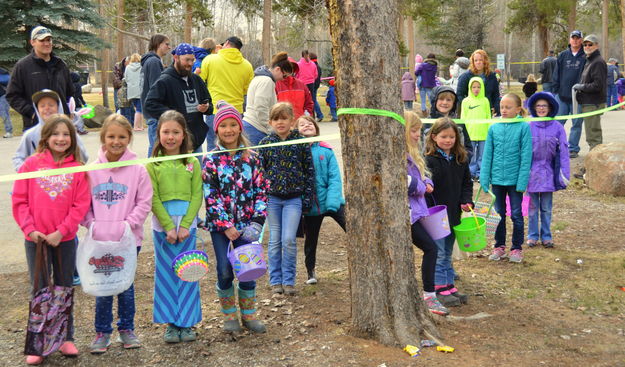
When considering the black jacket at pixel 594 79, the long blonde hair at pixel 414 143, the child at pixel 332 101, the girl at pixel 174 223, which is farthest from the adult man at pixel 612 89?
the girl at pixel 174 223

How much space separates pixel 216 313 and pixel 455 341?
1.88 meters

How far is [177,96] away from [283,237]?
2300 millimetres

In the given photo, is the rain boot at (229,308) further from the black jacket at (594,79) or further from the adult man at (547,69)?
the adult man at (547,69)

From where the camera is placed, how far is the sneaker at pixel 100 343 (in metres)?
4.50

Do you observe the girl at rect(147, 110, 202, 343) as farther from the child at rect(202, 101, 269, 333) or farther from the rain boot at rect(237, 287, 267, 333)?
the rain boot at rect(237, 287, 267, 333)

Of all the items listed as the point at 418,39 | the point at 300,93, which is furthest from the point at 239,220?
the point at 418,39

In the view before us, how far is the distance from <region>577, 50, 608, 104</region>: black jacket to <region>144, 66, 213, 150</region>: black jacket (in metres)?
7.29

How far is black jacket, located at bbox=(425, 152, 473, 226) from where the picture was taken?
219 inches

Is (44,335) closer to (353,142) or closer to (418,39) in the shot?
(353,142)

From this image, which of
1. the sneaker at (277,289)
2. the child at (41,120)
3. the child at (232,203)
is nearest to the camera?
the child at (232,203)

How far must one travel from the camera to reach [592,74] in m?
11.6

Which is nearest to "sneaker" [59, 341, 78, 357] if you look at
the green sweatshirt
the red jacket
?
the green sweatshirt

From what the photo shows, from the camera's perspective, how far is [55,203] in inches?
169

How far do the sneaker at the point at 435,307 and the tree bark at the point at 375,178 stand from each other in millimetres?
488
